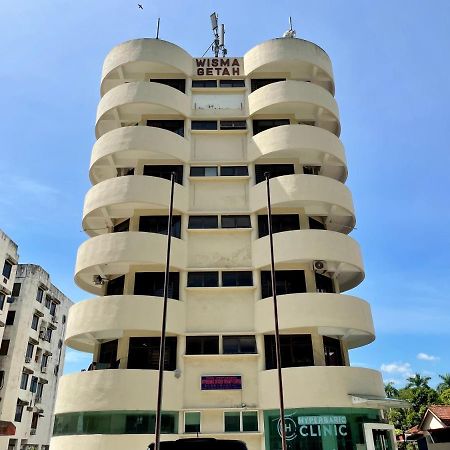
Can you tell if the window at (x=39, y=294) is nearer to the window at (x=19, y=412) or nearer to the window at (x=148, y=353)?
the window at (x=19, y=412)

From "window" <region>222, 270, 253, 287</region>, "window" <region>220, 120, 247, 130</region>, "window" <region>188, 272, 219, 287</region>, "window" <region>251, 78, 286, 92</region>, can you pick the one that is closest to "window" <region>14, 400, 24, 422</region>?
"window" <region>188, 272, 219, 287</region>

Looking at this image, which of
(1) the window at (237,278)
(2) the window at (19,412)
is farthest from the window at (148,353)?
(2) the window at (19,412)

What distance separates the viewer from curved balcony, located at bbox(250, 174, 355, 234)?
2991 cm

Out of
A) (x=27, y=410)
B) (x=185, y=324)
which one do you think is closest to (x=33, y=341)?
(x=27, y=410)

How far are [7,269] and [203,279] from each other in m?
27.3

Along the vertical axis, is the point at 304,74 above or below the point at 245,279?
above

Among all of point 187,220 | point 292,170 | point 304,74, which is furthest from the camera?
point 304,74

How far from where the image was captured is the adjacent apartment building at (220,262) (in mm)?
24625

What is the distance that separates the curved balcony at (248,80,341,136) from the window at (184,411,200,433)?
21.1 metres

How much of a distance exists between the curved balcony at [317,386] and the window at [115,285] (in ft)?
36.3

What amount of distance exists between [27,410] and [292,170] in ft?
129

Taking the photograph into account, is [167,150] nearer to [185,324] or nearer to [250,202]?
[250,202]

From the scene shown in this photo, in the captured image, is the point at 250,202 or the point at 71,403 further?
the point at 250,202

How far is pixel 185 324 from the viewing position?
27.7 m
